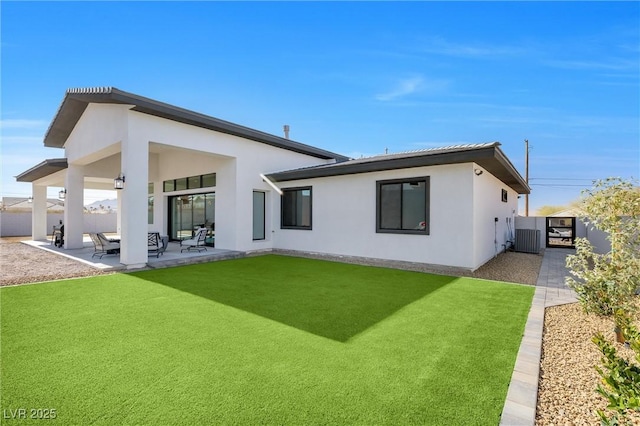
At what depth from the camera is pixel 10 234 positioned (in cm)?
2158

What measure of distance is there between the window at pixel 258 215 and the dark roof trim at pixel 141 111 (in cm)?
236

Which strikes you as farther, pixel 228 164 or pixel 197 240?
pixel 228 164

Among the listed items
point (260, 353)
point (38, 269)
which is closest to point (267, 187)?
point (38, 269)

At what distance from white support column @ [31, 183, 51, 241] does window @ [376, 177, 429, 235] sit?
63.3ft

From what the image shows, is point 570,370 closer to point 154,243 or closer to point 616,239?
point 616,239

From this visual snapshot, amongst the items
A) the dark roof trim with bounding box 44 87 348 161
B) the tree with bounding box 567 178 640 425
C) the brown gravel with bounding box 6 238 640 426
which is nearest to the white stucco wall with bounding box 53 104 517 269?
the dark roof trim with bounding box 44 87 348 161

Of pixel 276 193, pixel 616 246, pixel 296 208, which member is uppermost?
pixel 276 193

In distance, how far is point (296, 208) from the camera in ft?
40.6

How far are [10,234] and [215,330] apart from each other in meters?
27.7

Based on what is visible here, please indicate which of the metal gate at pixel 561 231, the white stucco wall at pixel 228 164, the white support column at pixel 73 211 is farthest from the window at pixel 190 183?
the metal gate at pixel 561 231

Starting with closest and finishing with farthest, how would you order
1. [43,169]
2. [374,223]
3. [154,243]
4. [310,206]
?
[374,223] < [154,243] < [310,206] < [43,169]

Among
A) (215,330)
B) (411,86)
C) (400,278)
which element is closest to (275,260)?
(400,278)

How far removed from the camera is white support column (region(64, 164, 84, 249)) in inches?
497

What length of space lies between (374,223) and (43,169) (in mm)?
15832
